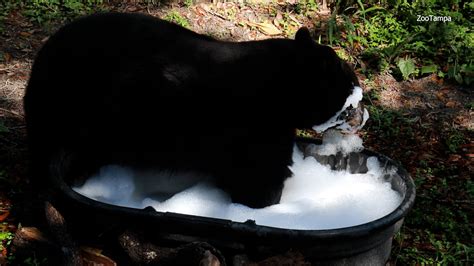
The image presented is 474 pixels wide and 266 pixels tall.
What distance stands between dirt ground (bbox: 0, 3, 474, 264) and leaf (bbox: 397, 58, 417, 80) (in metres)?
0.11

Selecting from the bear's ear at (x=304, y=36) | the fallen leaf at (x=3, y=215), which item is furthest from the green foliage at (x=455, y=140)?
the fallen leaf at (x=3, y=215)

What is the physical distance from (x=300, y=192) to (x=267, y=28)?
129 inches

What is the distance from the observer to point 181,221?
3211 millimetres

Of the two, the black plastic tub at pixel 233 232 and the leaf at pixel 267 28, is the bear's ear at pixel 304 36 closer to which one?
the black plastic tub at pixel 233 232

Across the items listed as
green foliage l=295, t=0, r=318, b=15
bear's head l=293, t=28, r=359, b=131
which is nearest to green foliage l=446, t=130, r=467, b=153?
bear's head l=293, t=28, r=359, b=131

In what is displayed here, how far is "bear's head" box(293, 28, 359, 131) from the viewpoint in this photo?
3752 millimetres

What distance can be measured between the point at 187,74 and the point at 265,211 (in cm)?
89

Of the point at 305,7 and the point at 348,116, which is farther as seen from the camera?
the point at 305,7

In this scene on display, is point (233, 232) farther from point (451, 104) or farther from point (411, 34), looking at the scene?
point (411, 34)

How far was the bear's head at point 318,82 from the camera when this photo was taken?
375cm

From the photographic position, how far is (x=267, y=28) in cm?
715

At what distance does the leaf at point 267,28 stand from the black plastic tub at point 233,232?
390 centimetres

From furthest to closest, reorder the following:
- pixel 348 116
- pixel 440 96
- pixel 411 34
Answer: pixel 411 34 → pixel 440 96 → pixel 348 116

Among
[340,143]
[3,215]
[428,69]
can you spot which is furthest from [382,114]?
[3,215]
